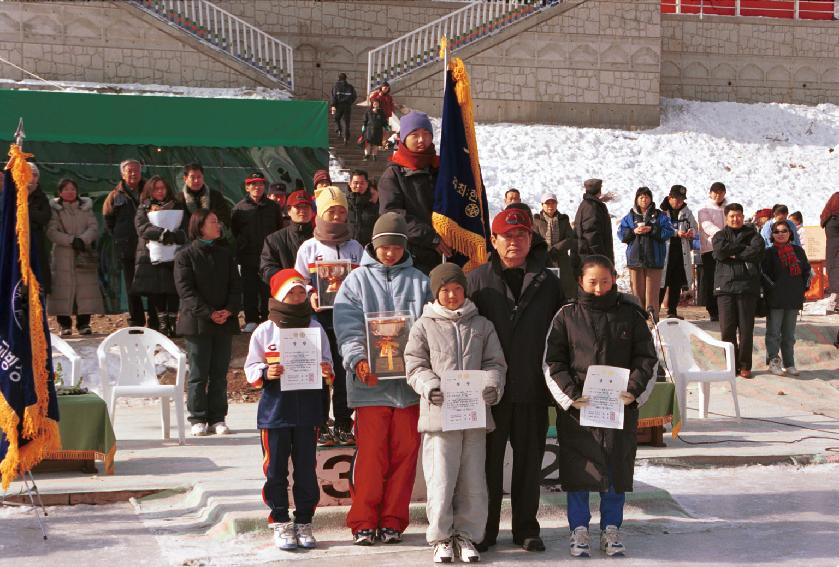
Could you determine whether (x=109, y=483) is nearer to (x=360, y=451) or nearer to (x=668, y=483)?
(x=360, y=451)

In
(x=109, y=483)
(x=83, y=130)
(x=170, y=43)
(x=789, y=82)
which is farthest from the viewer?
(x=789, y=82)

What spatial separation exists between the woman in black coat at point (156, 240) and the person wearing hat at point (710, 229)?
7078 mm

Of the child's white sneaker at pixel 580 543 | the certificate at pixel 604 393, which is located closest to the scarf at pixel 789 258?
Answer: the certificate at pixel 604 393

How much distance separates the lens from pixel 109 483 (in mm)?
9180

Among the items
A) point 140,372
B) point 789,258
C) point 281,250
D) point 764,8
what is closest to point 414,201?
point 281,250

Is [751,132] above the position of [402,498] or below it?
above

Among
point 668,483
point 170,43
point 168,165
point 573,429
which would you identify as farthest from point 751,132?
point 573,429

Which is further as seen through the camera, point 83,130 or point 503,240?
point 83,130

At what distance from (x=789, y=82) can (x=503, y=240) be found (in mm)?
27534

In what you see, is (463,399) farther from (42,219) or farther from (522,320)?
(42,219)

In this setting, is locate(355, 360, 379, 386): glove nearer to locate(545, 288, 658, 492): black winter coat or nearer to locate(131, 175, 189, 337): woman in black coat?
locate(545, 288, 658, 492): black winter coat

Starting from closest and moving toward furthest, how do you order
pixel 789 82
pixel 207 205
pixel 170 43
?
1. pixel 207 205
2. pixel 170 43
3. pixel 789 82

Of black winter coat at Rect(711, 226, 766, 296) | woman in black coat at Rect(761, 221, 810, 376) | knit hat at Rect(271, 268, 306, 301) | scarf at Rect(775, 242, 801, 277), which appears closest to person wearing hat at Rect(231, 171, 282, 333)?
black winter coat at Rect(711, 226, 766, 296)

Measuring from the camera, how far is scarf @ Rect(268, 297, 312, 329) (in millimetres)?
7547
